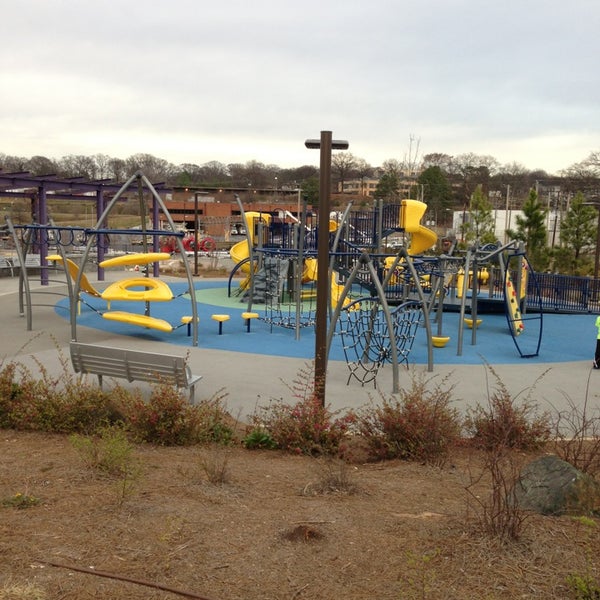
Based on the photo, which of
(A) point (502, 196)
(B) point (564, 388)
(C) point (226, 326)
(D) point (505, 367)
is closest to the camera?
(B) point (564, 388)

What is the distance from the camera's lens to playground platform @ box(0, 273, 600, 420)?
915 centimetres

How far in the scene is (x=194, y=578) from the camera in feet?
11.7

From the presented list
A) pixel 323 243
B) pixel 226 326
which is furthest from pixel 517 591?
pixel 226 326

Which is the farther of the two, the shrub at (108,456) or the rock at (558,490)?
the shrub at (108,456)

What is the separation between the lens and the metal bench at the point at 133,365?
770cm

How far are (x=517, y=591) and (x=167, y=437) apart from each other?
3.79 metres

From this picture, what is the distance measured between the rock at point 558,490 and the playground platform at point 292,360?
7.45 feet

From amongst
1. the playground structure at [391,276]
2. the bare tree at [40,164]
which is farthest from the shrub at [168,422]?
the bare tree at [40,164]

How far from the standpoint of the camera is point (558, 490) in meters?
4.51

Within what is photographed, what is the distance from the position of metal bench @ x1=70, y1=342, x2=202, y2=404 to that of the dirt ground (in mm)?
2177

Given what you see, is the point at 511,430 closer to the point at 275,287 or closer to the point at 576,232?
the point at 275,287

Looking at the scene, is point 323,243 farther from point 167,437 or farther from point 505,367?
point 505,367

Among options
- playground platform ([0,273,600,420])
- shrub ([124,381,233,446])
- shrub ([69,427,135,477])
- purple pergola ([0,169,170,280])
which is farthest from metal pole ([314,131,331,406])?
purple pergola ([0,169,170,280])

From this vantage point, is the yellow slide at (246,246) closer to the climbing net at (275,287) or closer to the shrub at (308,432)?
the climbing net at (275,287)
